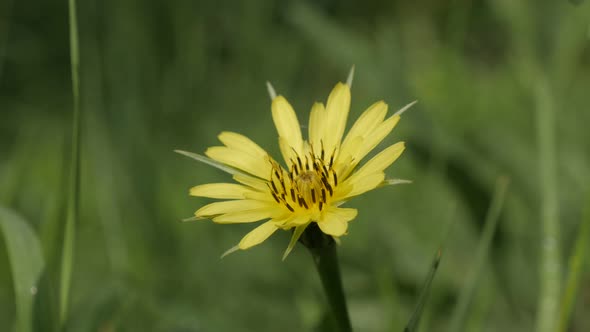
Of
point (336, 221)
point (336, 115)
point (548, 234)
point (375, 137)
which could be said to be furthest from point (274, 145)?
point (336, 221)

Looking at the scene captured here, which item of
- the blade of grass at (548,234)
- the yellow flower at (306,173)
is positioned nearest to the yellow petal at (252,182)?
the yellow flower at (306,173)

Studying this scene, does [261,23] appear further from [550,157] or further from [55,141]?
[550,157]

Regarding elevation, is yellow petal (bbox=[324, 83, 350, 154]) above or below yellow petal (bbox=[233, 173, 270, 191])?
above

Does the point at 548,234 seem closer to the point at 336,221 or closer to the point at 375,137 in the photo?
the point at 375,137

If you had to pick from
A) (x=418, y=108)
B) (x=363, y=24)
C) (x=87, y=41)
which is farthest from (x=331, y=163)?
(x=363, y=24)

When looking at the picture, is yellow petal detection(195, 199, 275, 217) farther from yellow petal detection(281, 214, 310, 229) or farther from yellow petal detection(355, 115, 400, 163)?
yellow petal detection(355, 115, 400, 163)

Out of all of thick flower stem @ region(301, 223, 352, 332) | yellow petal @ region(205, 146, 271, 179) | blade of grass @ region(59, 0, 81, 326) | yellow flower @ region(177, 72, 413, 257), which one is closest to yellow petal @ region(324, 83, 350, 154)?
yellow flower @ region(177, 72, 413, 257)
